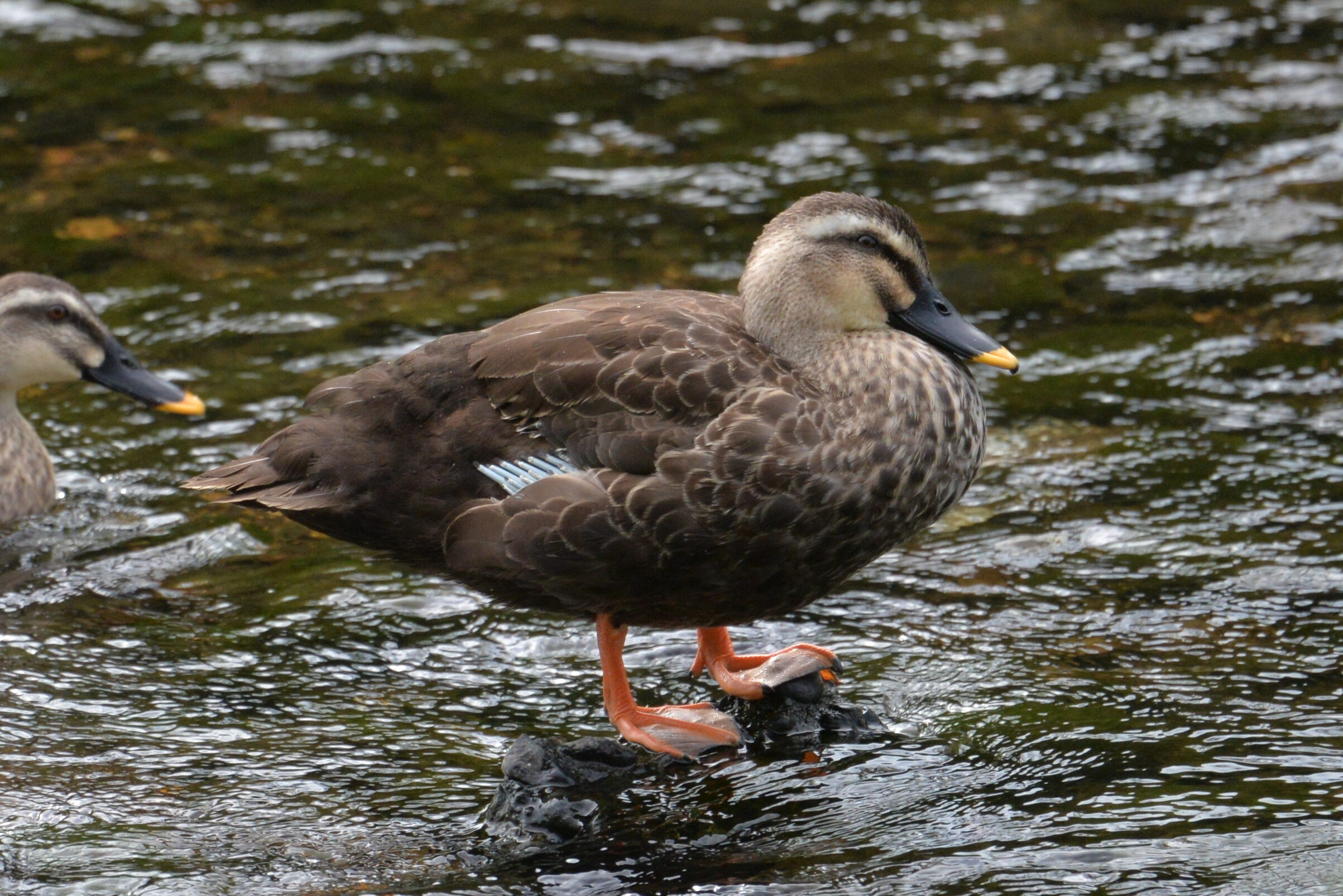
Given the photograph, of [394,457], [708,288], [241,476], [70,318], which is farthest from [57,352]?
[708,288]

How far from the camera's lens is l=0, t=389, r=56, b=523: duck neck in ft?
22.0

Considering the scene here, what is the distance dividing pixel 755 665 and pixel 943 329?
125cm

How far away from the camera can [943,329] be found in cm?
535

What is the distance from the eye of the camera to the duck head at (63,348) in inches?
281

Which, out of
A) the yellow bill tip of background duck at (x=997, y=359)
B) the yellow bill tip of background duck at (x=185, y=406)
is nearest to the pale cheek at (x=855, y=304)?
the yellow bill tip of background duck at (x=997, y=359)

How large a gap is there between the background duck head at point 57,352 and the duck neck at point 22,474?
0.5 inches

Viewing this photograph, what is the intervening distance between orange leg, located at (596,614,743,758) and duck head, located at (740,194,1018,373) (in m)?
1.05

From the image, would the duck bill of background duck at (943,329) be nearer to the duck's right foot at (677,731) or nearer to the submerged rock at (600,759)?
the submerged rock at (600,759)

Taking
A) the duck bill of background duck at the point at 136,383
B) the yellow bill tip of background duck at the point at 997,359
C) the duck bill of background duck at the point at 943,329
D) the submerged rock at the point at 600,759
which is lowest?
the submerged rock at the point at 600,759

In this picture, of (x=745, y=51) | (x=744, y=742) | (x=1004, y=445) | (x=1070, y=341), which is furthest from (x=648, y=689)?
(x=745, y=51)

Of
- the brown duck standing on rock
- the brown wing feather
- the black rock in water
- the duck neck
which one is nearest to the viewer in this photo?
the black rock in water

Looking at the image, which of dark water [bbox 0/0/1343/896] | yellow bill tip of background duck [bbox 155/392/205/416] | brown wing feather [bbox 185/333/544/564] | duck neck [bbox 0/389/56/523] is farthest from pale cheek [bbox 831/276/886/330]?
duck neck [bbox 0/389/56/523]

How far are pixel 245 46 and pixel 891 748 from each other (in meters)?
8.20

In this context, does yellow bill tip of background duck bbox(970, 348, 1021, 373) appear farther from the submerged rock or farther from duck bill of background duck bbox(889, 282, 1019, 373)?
the submerged rock
